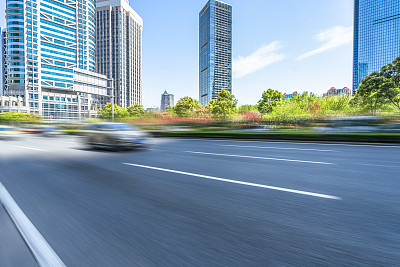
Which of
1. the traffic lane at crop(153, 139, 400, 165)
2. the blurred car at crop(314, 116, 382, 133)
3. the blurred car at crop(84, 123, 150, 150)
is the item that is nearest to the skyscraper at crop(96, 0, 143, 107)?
the blurred car at crop(314, 116, 382, 133)

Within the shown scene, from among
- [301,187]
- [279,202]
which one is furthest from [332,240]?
[301,187]

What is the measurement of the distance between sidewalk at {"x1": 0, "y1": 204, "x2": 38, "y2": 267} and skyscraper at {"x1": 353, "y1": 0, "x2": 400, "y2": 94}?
115687 millimetres

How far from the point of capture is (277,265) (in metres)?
1.77

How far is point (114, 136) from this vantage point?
8.71 metres

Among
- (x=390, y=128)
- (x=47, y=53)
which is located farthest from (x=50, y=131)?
(x=47, y=53)

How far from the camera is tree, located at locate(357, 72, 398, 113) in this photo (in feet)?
81.4

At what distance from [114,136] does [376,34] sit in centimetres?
11834

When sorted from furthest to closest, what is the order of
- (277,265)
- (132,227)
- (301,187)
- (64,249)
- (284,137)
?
1. (284,137)
2. (301,187)
3. (132,227)
4. (64,249)
5. (277,265)

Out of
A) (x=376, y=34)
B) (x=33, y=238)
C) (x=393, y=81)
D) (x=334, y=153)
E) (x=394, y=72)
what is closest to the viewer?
(x=33, y=238)

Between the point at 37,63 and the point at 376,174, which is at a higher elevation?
the point at 37,63

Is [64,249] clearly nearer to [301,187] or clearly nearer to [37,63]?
[301,187]

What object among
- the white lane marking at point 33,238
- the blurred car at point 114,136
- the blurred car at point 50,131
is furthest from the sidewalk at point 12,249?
the blurred car at point 50,131

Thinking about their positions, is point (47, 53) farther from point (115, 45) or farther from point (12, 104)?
point (115, 45)

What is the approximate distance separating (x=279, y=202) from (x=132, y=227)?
209 centimetres
